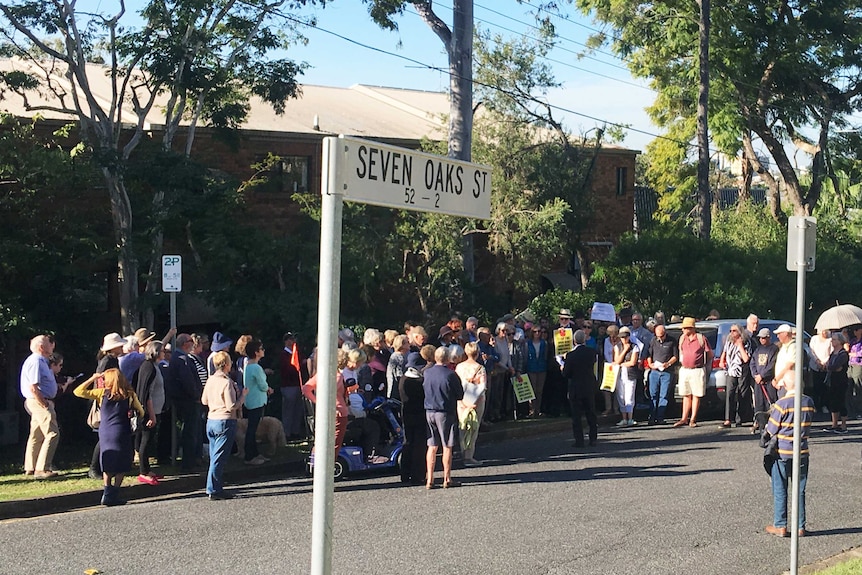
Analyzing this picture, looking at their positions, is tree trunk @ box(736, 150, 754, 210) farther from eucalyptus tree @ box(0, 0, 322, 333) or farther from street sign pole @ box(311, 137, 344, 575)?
street sign pole @ box(311, 137, 344, 575)

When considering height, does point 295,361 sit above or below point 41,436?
above

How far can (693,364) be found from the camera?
55.3 ft

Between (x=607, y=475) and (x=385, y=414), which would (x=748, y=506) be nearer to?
(x=607, y=475)

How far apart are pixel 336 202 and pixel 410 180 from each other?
473 mm

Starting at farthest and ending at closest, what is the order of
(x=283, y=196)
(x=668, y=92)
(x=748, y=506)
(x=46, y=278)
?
(x=668, y=92) < (x=283, y=196) < (x=46, y=278) < (x=748, y=506)

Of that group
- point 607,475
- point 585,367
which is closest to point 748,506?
point 607,475

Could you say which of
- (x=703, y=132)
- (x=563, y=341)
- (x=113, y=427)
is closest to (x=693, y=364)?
(x=563, y=341)

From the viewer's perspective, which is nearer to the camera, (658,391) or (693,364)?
(693,364)

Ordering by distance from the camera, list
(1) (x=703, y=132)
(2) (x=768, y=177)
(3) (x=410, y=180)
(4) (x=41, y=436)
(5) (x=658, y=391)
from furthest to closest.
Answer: (2) (x=768, y=177), (1) (x=703, y=132), (5) (x=658, y=391), (4) (x=41, y=436), (3) (x=410, y=180)

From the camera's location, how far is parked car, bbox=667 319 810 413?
17312 mm

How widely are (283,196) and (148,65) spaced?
8.04 m

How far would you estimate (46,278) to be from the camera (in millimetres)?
17703

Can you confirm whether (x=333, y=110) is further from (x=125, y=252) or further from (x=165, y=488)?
(x=165, y=488)

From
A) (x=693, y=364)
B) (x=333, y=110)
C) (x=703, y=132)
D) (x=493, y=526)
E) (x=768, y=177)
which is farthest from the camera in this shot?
(x=768, y=177)
